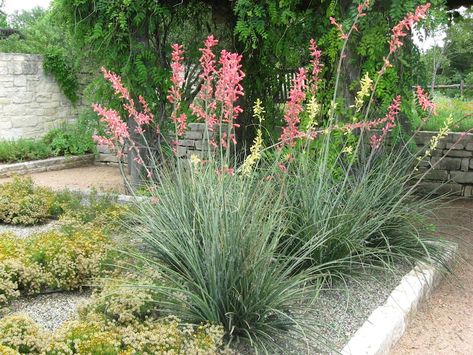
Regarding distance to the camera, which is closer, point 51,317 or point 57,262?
point 51,317

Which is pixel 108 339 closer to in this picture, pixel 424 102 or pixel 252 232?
pixel 252 232

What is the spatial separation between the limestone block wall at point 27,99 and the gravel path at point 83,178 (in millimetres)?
1315

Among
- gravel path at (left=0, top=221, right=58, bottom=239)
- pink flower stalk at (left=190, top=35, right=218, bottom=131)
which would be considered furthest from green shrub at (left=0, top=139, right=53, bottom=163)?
pink flower stalk at (left=190, top=35, right=218, bottom=131)

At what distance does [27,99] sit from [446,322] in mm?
9019

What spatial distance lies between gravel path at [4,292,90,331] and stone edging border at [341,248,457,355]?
1558mm

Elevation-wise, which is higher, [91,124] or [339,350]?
[91,124]

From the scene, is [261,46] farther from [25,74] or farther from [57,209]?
[25,74]

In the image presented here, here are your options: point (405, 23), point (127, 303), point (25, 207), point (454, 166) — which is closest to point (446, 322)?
point (405, 23)

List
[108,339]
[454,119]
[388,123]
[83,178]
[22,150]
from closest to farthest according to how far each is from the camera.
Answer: [108,339], [388,123], [454,119], [83,178], [22,150]

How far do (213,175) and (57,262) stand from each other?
1169mm

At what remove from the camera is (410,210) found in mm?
4516


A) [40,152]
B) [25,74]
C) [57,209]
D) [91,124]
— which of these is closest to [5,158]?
[40,152]

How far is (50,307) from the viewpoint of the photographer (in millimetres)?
3355

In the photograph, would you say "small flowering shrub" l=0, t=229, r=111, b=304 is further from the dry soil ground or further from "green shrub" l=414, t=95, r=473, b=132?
"green shrub" l=414, t=95, r=473, b=132
